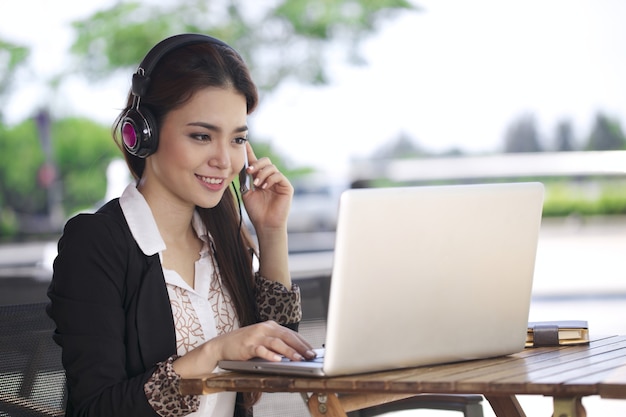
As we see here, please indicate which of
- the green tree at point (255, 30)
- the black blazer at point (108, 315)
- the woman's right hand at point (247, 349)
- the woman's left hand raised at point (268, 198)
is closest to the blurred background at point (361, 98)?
the green tree at point (255, 30)

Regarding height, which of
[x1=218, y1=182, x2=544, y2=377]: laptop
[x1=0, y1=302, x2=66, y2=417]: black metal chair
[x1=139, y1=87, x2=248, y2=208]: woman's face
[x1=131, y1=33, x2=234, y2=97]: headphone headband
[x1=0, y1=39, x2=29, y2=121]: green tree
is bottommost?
[x1=0, y1=302, x2=66, y2=417]: black metal chair

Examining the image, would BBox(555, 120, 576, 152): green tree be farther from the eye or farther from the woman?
the eye

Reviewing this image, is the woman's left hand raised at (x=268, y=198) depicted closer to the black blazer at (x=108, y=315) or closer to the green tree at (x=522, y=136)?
the black blazer at (x=108, y=315)

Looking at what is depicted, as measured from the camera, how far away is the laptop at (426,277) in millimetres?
1374

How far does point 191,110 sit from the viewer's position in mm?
1868

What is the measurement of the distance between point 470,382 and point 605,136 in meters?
14.1

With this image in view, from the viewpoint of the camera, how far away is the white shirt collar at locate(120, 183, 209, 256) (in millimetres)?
1837

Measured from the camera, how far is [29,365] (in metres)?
1.88

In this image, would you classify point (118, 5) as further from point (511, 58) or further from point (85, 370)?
point (85, 370)

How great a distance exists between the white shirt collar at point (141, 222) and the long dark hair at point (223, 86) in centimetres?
15

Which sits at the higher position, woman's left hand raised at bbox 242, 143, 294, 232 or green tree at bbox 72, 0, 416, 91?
green tree at bbox 72, 0, 416, 91

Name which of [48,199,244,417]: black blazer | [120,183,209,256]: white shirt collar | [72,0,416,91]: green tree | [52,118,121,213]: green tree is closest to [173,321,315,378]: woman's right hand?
[48,199,244,417]: black blazer

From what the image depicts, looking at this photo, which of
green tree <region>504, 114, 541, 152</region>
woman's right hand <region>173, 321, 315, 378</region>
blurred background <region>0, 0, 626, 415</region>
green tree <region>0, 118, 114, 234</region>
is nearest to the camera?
woman's right hand <region>173, 321, 315, 378</region>

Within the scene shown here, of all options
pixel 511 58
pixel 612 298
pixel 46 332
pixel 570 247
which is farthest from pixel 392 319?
pixel 511 58
